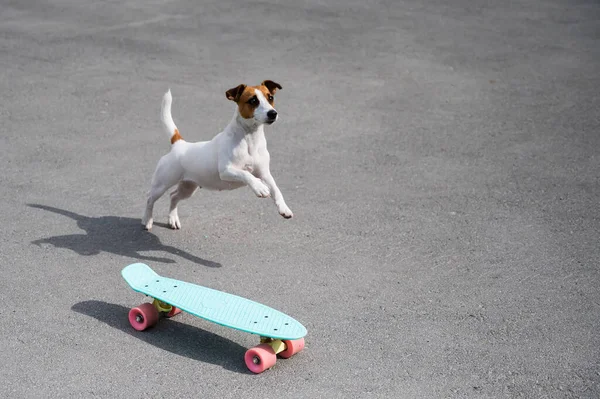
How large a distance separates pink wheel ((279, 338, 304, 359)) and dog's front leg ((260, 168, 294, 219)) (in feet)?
4.01

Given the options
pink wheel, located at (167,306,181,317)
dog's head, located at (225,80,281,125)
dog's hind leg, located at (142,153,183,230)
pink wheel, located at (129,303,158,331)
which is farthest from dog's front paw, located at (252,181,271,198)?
pink wheel, located at (129,303,158,331)

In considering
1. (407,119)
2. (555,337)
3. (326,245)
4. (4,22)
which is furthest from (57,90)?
(555,337)

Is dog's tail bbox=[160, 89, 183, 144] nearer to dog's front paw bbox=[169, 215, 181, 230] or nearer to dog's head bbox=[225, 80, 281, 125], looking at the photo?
dog's front paw bbox=[169, 215, 181, 230]

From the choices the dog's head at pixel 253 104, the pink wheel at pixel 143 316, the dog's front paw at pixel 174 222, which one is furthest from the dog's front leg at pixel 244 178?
the pink wheel at pixel 143 316

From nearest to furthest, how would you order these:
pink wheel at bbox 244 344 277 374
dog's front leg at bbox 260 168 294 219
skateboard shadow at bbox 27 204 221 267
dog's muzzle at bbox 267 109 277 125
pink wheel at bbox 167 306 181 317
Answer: pink wheel at bbox 244 344 277 374 < pink wheel at bbox 167 306 181 317 < dog's muzzle at bbox 267 109 277 125 < dog's front leg at bbox 260 168 294 219 < skateboard shadow at bbox 27 204 221 267

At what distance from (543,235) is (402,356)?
226cm

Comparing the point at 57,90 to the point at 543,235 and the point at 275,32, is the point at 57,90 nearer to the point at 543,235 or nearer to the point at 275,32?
the point at 275,32

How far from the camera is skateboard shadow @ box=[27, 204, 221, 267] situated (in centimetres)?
611

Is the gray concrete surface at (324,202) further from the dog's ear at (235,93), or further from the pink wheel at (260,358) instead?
the dog's ear at (235,93)

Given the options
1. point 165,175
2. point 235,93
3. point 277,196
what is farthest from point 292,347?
point 165,175

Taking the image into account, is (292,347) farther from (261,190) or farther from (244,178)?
(244,178)

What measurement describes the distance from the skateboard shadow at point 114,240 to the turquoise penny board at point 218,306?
84 centimetres

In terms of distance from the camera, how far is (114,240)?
632cm

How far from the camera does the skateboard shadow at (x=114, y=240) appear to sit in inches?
240
